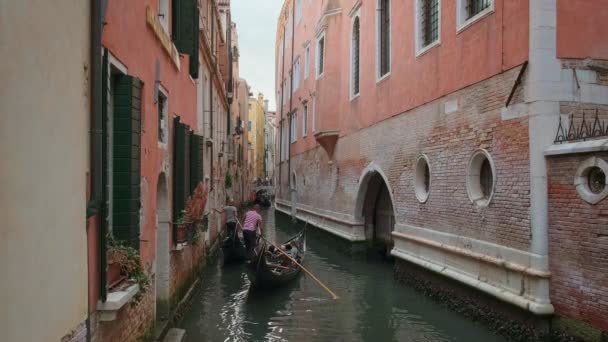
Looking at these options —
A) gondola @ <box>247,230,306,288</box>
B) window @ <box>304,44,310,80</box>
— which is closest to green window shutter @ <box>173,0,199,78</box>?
gondola @ <box>247,230,306,288</box>

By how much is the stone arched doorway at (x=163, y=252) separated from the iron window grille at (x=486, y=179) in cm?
443

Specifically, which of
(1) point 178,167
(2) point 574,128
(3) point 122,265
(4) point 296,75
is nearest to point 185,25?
(1) point 178,167

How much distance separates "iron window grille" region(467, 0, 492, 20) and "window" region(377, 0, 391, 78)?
391cm

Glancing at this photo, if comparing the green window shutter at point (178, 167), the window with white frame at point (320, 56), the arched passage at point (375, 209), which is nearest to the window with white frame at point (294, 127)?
the window with white frame at point (320, 56)

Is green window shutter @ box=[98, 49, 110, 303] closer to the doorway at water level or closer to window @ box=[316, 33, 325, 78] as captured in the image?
the doorway at water level

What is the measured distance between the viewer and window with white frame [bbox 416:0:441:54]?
9.59 metres

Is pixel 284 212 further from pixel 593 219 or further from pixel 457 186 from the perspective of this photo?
pixel 593 219

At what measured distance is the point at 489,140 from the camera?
7.40 meters

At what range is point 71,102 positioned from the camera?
3.01 metres

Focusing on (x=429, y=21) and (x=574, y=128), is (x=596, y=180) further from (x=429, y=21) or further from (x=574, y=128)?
(x=429, y=21)

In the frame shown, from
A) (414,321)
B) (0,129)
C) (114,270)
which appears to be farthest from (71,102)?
(414,321)

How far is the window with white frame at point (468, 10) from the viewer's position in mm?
7879

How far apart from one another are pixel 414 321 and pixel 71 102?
6.45 m

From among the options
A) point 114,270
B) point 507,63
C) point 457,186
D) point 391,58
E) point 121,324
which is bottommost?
point 121,324
